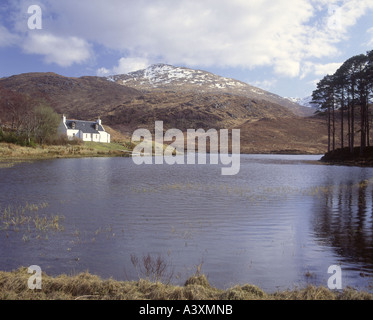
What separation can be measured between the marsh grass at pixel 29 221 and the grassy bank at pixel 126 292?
18.0 ft

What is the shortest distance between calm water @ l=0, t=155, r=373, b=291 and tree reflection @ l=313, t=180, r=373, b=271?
35mm

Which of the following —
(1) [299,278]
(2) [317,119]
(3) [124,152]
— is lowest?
(1) [299,278]

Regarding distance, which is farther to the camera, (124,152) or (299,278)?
(124,152)

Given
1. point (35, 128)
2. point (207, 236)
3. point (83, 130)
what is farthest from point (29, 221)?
point (83, 130)

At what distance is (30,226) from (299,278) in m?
10.3

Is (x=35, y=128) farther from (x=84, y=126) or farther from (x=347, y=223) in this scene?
(x=347, y=223)

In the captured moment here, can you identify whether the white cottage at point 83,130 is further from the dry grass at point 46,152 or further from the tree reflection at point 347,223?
the tree reflection at point 347,223

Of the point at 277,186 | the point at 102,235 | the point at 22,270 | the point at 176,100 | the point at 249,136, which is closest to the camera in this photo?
the point at 22,270

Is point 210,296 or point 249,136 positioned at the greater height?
point 249,136

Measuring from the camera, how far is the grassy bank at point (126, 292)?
6.21 meters

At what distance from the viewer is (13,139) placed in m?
63.6

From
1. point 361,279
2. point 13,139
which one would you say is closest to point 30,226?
point 361,279

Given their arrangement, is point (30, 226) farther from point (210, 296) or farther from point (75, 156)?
point (75, 156)

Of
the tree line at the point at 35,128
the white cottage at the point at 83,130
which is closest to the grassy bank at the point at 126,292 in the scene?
the tree line at the point at 35,128
